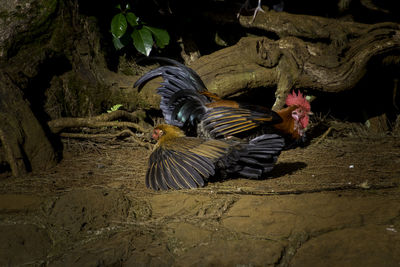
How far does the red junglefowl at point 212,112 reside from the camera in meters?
4.42

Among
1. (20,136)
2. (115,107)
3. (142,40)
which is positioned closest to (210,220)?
(20,136)

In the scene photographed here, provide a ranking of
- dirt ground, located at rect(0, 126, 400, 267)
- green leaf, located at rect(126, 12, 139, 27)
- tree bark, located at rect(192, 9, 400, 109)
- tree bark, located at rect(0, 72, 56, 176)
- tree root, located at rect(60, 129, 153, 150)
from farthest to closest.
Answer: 1. tree bark, located at rect(192, 9, 400, 109)
2. green leaf, located at rect(126, 12, 139, 27)
3. tree root, located at rect(60, 129, 153, 150)
4. tree bark, located at rect(0, 72, 56, 176)
5. dirt ground, located at rect(0, 126, 400, 267)

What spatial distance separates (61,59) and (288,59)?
353 centimetres

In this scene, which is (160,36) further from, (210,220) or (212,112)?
(210,220)

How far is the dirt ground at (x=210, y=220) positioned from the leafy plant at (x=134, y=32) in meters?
2.00

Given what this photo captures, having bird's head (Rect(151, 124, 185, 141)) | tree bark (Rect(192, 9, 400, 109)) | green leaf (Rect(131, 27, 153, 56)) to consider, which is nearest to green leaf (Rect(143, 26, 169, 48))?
green leaf (Rect(131, 27, 153, 56))

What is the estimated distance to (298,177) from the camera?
4012 mm

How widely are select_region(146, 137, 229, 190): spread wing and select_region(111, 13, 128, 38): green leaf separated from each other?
185 cm

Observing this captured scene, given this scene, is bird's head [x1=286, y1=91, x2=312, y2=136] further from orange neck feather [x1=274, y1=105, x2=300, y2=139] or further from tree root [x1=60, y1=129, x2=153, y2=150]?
tree root [x1=60, y1=129, x2=153, y2=150]

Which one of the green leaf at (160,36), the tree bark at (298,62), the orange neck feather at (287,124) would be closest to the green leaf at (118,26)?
the green leaf at (160,36)

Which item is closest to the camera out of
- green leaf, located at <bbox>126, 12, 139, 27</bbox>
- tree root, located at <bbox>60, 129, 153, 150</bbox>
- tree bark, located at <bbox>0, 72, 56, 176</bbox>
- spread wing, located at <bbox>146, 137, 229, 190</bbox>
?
spread wing, located at <bbox>146, 137, 229, 190</bbox>

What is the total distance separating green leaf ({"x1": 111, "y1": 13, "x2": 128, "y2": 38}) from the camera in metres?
4.94

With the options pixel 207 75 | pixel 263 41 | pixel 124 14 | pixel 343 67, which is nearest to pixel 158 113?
pixel 207 75

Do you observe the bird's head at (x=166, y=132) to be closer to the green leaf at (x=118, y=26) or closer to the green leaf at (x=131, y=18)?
the green leaf at (x=118, y=26)
